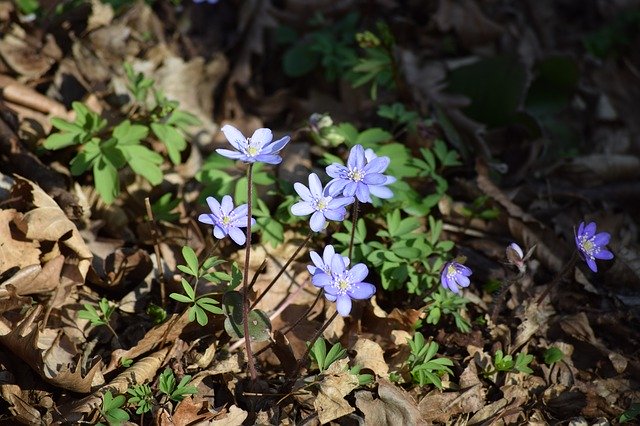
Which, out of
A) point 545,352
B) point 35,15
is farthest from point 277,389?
point 35,15

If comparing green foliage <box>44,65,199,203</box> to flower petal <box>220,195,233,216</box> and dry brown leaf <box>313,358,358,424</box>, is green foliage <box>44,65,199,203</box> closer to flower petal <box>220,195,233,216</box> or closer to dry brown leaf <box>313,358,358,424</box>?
flower petal <box>220,195,233,216</box>

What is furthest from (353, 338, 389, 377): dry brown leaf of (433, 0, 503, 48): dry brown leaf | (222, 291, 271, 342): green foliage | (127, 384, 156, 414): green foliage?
(433, 0, 503, 48): dry brown leaf

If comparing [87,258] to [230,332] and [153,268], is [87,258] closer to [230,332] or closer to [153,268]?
[153,268]

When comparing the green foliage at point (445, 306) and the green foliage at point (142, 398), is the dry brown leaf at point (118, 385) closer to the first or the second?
the green foliage at point (142, 398)

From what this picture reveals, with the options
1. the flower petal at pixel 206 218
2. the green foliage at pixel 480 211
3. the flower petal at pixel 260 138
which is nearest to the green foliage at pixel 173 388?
the flower petal at pixel 206 218

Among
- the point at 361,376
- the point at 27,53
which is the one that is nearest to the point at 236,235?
the point at 361,376

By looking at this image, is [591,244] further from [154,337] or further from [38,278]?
[38,278]
